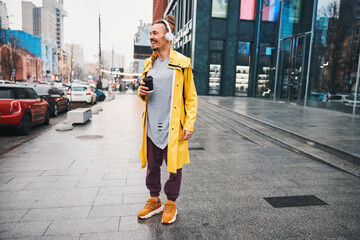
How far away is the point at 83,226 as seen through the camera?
2.95m

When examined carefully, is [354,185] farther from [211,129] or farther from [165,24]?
[211,129]

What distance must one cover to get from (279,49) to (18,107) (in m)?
18.6

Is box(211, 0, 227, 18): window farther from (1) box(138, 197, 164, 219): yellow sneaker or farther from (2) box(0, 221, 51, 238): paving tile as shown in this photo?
(2) box(0, 221, 51, 238): paving tile

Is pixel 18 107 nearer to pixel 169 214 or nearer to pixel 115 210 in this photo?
pixel 115 210

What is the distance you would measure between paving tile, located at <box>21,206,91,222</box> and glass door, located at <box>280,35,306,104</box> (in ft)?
55.5

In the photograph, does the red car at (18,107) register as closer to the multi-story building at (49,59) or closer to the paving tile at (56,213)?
the paving tile at (56,213)

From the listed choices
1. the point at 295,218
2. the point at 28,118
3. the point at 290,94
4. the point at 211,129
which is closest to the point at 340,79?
the point at 290,94

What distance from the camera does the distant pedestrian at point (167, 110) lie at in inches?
115

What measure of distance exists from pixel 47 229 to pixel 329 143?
6.24 m

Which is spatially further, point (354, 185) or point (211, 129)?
point (211, 129)

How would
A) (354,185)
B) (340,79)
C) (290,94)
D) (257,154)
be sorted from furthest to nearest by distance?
(290,94) < (340,79) < (257,154) < (354,185)

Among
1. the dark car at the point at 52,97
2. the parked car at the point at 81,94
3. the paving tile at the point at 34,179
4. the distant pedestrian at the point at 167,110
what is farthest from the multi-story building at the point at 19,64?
the distant pedestrian at the point at 167,110

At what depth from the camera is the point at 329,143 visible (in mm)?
6484

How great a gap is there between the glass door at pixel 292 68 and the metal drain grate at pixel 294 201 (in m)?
15.0
